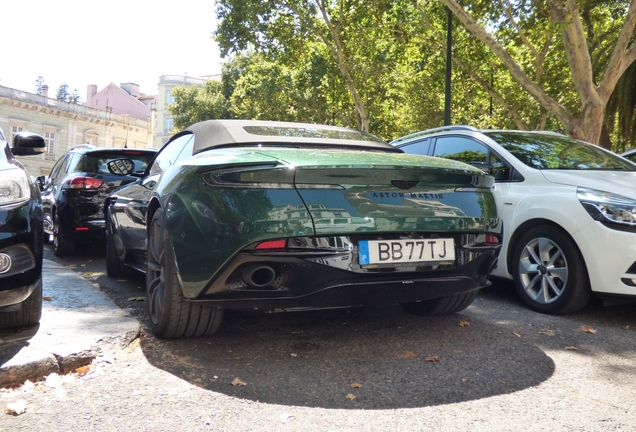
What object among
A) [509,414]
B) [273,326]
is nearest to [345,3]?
[273,326]

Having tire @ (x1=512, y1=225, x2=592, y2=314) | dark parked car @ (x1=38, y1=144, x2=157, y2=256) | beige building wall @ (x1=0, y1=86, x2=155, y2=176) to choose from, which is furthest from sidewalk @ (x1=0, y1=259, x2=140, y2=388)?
beige building wall @ (x1=0, y1=86, x2=155, y2=176)

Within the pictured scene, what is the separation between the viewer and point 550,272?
192 inches

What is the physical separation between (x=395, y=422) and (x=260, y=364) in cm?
99

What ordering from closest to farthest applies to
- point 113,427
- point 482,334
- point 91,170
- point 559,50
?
point 113,427 → point 482,334 → point 91,170 → point 559,50

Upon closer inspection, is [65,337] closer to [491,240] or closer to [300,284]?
[300,284]

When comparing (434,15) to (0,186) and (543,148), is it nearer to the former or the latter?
(543,148)

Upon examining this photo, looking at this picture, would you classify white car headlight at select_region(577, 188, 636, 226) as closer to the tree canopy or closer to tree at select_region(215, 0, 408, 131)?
the tree canopy

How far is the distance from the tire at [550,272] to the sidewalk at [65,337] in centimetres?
302

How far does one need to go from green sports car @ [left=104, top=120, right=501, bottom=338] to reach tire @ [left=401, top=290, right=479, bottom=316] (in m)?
0.52

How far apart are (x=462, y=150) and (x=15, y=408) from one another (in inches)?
186

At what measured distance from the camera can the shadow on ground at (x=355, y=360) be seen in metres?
3.02

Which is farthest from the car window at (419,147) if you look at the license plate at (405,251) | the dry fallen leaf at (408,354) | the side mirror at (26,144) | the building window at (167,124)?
the building window at (167,124)

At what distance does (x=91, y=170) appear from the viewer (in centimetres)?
813

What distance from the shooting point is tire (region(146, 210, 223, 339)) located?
3582mm
